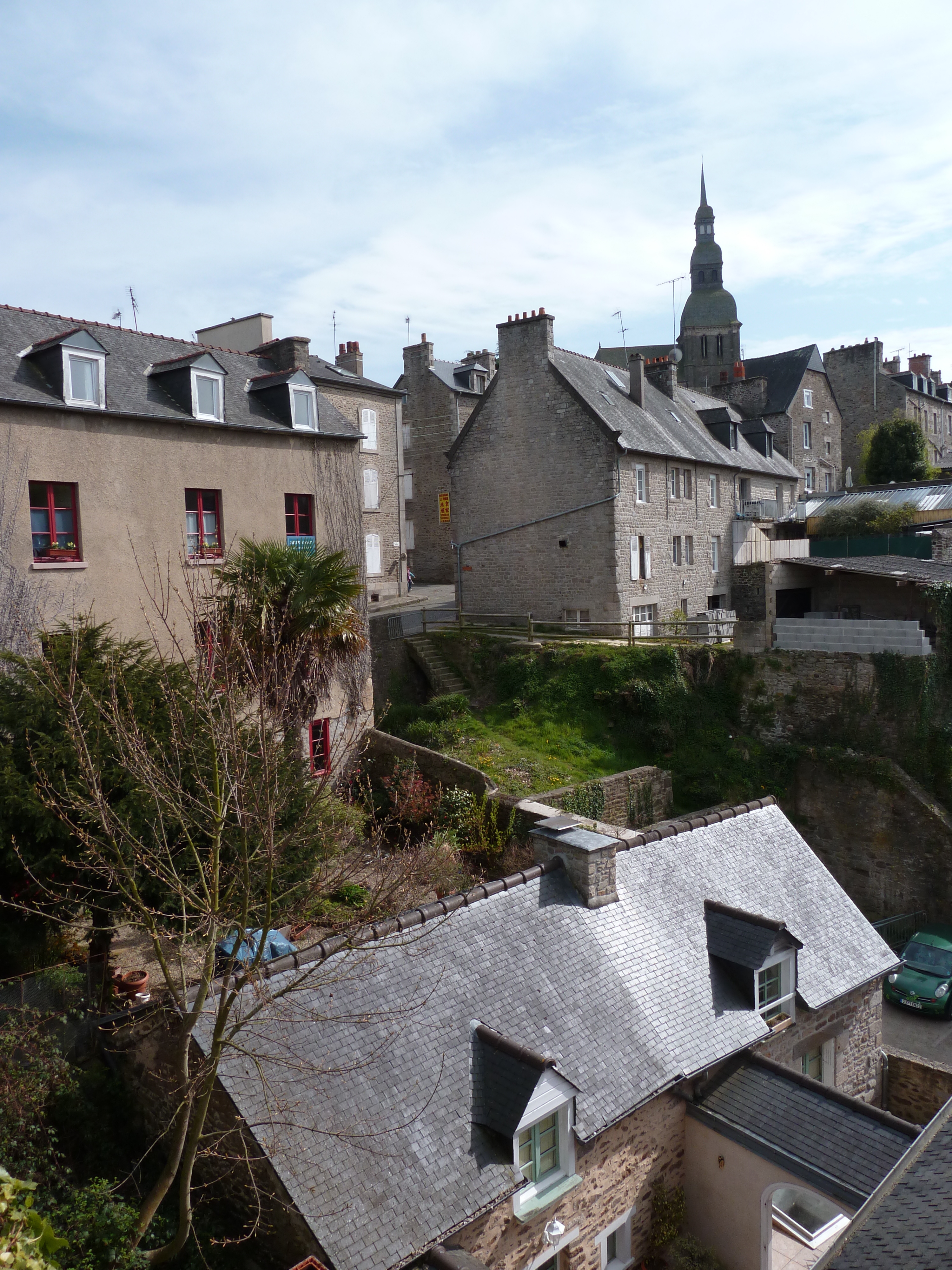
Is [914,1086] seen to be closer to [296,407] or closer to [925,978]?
[925,978]

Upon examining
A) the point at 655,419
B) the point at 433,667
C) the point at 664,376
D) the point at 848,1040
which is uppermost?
the point at 664,376

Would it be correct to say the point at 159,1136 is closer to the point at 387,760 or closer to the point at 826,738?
the point at 387,760

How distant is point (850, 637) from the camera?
21.9 m

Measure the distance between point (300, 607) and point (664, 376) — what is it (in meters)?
23.9

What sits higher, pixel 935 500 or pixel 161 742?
pixel 935 500

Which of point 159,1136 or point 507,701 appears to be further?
point 507,701

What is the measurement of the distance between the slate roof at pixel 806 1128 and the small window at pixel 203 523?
13364 millimetres

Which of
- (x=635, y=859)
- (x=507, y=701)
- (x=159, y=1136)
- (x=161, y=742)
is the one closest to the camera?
(x=159, y=1136)

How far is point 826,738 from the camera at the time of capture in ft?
72.3

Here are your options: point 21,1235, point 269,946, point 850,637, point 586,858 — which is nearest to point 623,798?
point 850,637

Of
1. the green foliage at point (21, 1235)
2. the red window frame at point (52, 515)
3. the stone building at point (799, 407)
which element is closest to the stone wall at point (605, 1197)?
the green foliage at point (21, 1235)

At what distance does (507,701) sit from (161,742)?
44.4ft

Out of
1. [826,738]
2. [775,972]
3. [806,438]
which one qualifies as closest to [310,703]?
[775,972]

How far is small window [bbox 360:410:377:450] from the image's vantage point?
30297 mm
